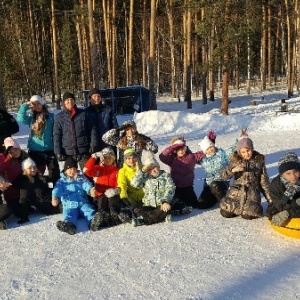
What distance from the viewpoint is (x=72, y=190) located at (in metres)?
5.37

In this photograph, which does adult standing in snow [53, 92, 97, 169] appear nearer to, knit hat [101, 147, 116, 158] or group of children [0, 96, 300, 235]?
group of children [0, 96, 300, 235]

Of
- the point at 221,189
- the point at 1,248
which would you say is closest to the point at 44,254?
the point at 1,248

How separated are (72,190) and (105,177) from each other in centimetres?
49

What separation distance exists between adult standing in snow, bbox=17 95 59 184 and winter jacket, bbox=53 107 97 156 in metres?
0.24

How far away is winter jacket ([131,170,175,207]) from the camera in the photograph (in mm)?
5203

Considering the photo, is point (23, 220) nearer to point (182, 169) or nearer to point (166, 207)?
point (166, 207)

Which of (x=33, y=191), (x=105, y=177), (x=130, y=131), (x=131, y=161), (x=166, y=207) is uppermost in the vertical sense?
(x=130, y=131)

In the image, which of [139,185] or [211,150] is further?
[211,150]

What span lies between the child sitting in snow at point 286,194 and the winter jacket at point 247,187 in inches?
15.3

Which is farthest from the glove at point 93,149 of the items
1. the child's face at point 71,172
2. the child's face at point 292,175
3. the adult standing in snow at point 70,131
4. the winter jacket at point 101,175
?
the child's face at point 292,175

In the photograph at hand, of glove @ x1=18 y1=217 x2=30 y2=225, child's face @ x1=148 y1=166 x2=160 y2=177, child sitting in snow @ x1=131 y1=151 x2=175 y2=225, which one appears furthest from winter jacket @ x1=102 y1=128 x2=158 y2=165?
glove @ x1=18 y1=217 x2=30 y2=225

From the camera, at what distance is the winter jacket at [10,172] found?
563 centimetres

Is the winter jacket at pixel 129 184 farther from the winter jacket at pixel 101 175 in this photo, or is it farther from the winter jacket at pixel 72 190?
the winter jacket at pixel 72 190

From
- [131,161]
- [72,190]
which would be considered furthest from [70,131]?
[131,161]
